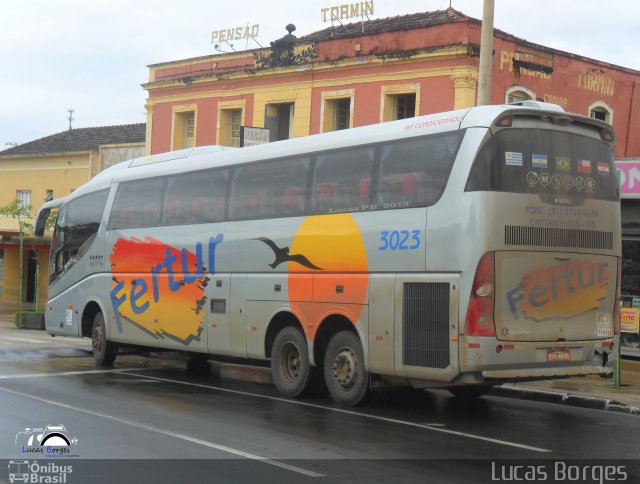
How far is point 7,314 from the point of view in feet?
133

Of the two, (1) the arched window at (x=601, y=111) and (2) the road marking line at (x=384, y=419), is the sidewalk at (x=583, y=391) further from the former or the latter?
(1) the arched window at (x=601, y=111)

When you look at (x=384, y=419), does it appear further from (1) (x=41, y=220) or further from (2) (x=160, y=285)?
(1) (x=41, y=220)

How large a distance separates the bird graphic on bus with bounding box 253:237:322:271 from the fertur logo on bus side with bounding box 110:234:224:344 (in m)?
1.35

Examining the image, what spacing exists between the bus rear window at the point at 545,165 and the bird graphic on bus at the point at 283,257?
3362mm

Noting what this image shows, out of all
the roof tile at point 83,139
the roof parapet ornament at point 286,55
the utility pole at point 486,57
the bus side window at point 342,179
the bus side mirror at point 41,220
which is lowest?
the bus side mirror at point 41,220

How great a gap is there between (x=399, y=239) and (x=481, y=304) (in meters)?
1.60

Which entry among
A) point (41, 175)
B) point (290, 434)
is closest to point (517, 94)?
point (290, 434)

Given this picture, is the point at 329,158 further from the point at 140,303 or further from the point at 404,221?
the point at 140,303

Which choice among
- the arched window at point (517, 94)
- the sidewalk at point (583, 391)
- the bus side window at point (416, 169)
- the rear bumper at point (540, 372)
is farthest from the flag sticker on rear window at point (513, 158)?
the arched window at point (517, 94)

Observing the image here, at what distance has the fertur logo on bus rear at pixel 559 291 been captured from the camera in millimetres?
11883

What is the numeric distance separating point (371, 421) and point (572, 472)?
3.55m

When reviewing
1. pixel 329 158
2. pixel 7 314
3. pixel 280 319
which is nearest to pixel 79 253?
pixel 280 319

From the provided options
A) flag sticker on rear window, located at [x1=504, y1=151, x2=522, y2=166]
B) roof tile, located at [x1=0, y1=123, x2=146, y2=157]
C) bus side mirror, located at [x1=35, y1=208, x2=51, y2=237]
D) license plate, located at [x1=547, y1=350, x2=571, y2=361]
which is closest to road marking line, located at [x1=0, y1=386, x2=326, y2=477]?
license plate, located at [x1=547, y1=350, x2=571, y2=361]

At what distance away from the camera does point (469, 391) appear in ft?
48.1
